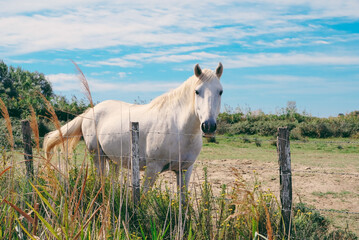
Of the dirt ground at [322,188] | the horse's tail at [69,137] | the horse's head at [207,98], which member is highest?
the horse's head at [207,98]

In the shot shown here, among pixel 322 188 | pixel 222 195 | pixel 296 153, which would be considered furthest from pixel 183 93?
pixel 296 153

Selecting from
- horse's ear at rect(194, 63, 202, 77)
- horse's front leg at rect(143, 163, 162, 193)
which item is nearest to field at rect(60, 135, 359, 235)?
horse's front leg at rect(143, 163, 162, 193)

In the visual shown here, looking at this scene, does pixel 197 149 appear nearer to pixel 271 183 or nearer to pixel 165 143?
pixel 165 143

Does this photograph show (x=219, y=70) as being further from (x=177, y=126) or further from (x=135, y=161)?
(x=135, y=161)

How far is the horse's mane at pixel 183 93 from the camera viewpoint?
4.00m

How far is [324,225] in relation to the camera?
392cm

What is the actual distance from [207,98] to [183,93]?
634mm

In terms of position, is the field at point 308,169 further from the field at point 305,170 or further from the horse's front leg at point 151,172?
the horse's front leg at point 151,172

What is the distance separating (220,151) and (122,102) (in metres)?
6.60

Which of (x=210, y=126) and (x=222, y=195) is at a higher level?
(x=210, y=126)

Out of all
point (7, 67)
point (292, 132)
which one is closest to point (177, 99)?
point (292, 132)

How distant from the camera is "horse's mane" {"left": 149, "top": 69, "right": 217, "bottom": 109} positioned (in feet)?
13.1

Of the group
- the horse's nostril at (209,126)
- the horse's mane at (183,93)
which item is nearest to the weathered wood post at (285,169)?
the horse's nostril at (209,126)

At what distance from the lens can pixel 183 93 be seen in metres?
4.36
